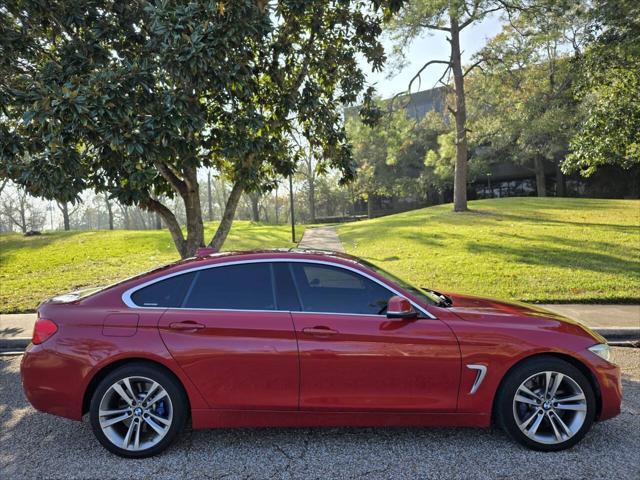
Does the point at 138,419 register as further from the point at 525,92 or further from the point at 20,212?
the point at 20,212

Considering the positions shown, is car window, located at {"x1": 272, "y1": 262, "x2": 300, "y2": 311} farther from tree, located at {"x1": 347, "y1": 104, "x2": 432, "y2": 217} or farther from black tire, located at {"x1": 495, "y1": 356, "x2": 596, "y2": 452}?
tree, located at {"x1": 347, "y1": 104, "x2": 432, "y2": 217}

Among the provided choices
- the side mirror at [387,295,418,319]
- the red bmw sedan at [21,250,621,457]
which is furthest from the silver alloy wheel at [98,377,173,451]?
the side mirror at [387,295,418,319]

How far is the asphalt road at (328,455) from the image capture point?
3.00m

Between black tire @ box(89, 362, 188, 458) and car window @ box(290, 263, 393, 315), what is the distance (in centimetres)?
117

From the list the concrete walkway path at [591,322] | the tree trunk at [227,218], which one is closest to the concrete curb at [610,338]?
the concrete walkway path at [591,322]

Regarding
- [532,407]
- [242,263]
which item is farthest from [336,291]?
[532,407]

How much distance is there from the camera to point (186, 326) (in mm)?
3256

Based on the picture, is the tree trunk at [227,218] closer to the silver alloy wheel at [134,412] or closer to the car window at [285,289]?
the car window at [285,289]

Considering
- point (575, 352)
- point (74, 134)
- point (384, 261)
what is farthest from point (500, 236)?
point (74, 134)

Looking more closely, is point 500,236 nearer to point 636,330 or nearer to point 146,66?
point 636,330

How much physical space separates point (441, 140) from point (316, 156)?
20.8 m

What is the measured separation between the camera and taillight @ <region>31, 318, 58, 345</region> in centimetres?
331

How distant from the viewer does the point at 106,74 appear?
5.01m

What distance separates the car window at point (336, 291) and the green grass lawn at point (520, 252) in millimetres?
6010
